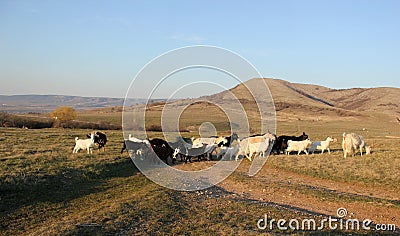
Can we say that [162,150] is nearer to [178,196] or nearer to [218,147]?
[218,147]

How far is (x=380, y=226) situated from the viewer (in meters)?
9.35

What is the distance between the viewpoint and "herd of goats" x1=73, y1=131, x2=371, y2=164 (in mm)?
20938

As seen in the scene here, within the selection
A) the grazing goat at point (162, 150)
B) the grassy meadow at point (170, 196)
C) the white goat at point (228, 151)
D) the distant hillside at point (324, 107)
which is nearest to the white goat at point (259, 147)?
the white goat at point (228, 151)

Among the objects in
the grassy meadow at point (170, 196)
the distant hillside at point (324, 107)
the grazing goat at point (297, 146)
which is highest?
the distant hillside at point (324, 107)

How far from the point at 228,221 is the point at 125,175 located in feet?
28.9

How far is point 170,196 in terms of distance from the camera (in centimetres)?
1195

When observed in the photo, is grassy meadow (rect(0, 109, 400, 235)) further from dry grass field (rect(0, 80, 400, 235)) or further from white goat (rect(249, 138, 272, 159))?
white goat (rect(249, 138, 272, 159))

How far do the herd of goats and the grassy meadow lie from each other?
137cm

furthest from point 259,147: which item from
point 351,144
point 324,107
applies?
point 324,107

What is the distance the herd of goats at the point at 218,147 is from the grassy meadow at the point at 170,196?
137 cm

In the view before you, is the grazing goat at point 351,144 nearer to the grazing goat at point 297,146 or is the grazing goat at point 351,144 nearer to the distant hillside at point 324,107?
the grazing goat at point 297,146

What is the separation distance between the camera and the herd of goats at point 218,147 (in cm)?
2094

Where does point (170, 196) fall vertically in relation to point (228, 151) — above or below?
below

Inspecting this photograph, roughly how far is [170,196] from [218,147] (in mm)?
12204
